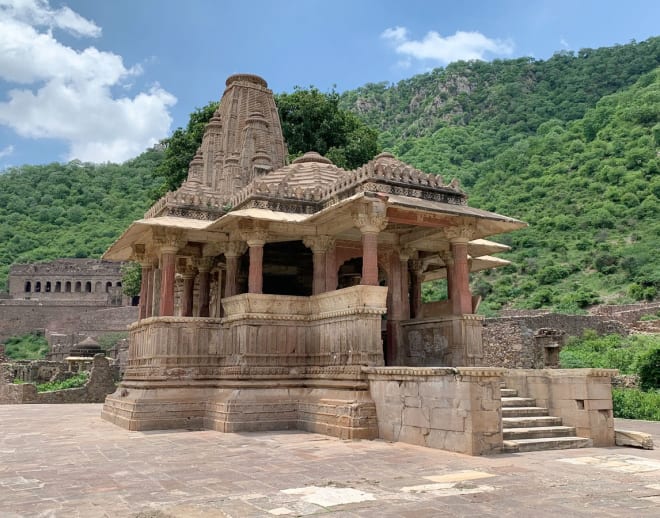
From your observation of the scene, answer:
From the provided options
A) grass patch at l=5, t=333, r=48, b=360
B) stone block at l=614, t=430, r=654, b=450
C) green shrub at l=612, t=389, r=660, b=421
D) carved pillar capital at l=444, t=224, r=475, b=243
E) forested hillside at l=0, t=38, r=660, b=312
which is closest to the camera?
stone block at l=614, t=430, r=654, b=450

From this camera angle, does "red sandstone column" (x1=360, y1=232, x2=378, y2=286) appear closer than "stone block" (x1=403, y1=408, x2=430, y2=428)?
No

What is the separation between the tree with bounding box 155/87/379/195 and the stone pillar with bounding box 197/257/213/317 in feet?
37.3

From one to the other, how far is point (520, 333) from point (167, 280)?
1815 centimetres

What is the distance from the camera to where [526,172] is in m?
60.6

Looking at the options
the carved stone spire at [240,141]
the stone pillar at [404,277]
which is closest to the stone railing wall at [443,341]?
the stone pillar at [404,277]

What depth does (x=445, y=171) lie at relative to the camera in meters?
64.0

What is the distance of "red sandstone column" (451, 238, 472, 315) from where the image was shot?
1094 cm

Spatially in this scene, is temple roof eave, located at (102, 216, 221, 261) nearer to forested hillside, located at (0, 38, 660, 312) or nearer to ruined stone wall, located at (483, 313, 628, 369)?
forested hillside, located at (0, 38, 660, 312)

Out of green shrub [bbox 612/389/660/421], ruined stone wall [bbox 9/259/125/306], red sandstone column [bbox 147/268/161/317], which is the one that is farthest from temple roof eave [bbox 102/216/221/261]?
ruined stone wall [bbox 9/259/125/306]

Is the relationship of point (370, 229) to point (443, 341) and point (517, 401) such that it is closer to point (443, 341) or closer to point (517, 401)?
point (443, 341)

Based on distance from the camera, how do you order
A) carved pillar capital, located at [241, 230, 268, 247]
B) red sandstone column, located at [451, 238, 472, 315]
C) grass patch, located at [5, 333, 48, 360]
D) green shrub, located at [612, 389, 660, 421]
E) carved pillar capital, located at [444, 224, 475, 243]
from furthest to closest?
grass patch, located at [5, 333, 48, 360] < green shrub, located at [612, 389, 660, 421] < carved pillar capital, located at [241, 230, 268, 247] < carved pillar capital, located at [444, 224, 475, 243] < red sandstone column, located at [451, 238, 472, 315]

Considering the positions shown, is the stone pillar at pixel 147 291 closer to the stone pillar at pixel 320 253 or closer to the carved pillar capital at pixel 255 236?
the carved pillar capital at pixel 255 236

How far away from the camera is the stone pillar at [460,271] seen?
10.9 meters

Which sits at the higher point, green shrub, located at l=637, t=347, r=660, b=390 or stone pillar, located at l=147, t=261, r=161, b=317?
stone pillar, located at l=147, t=261, r=161, b=317
